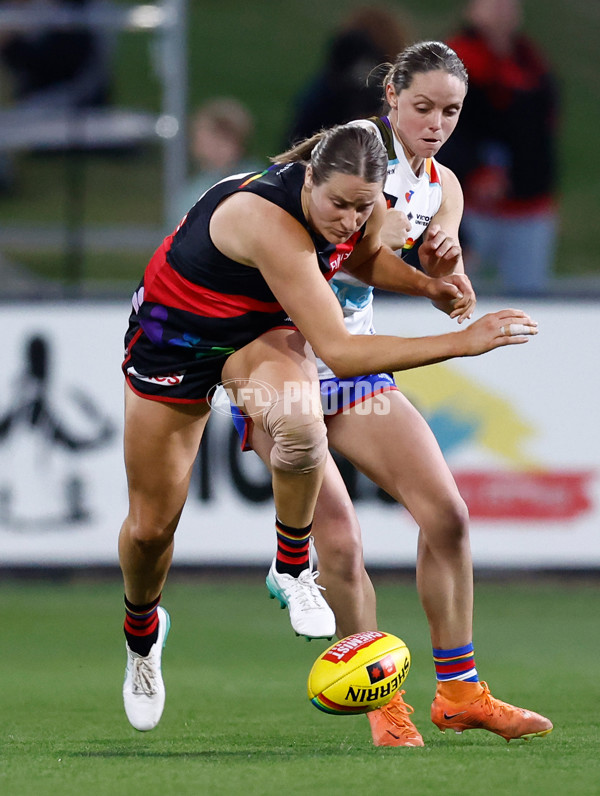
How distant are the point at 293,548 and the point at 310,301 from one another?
92 cm

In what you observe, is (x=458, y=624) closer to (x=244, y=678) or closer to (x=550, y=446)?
(x=244, y=678)

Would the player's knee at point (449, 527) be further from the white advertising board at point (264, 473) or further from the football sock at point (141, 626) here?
the white advertising board at point (264, 473)

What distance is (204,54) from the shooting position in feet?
72.8

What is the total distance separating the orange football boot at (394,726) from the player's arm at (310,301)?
1.27 meters

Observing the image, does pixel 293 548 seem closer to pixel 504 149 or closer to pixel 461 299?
pixel 461 299

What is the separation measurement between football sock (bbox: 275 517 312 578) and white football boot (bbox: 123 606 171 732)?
2.56ft

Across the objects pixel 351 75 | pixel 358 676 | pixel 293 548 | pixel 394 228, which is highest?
pixel 394 228

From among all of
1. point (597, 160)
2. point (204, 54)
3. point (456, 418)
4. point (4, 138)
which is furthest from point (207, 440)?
point (204, 54)

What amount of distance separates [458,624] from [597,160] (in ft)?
51.1

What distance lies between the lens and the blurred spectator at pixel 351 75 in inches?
379

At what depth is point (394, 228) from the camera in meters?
5.30

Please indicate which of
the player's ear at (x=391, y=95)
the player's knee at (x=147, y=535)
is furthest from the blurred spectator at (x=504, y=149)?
the player's knee at (x=147, y=535)

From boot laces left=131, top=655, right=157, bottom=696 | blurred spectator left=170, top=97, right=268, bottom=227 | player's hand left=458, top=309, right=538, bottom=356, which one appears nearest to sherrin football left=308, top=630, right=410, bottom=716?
boot laces left=131, top=655, right=157, bottom=696

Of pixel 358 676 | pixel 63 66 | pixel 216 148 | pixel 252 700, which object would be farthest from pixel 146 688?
pixel 63 66
